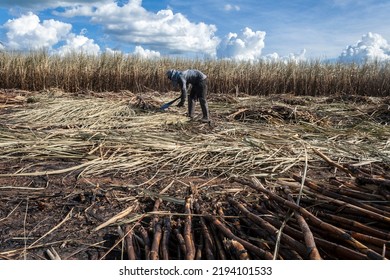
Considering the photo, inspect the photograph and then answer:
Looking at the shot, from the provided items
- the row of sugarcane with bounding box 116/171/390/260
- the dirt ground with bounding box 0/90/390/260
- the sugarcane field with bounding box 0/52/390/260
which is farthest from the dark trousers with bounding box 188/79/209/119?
the row of sugarcane with bounding box 116/171/390/260

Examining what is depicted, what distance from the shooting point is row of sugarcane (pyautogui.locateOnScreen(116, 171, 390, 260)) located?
1877 mm

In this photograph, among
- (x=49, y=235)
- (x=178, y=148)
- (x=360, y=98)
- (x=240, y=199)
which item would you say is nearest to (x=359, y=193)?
(x=240, y=199)

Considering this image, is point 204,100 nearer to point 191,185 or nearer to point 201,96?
point 201,96

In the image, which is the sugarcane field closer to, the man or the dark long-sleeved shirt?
the man

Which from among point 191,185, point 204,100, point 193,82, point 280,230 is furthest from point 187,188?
point 193,82

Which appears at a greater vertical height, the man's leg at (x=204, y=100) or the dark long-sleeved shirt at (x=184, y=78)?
the dark long-sleeved shirt at (x=184, y=78)

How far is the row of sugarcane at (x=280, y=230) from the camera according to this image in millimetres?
A: 1877

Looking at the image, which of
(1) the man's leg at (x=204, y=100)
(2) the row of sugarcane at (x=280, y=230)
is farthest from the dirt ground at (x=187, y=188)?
(1) the man's leg at (x=204, y=100)

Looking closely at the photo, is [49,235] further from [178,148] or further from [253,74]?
[253,74]

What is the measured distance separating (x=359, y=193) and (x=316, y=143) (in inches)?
106

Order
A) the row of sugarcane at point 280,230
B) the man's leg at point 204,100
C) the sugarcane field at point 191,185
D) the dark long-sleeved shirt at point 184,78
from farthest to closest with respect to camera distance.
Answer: the man's leg at point 204,100, the dark long-sleeved shirt at point 184,78, the sugarcane field at point 191,185, the row of sugarcane at point 280,230

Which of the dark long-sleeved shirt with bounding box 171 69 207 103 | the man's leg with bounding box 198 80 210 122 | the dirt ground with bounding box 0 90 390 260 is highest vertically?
the dark long-sleeved shirt with bounding box 171 69 207 103

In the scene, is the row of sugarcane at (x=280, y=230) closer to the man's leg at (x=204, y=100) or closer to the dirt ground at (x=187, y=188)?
the dirt ground at (x=187, y=188)

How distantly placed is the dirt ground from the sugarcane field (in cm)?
1
